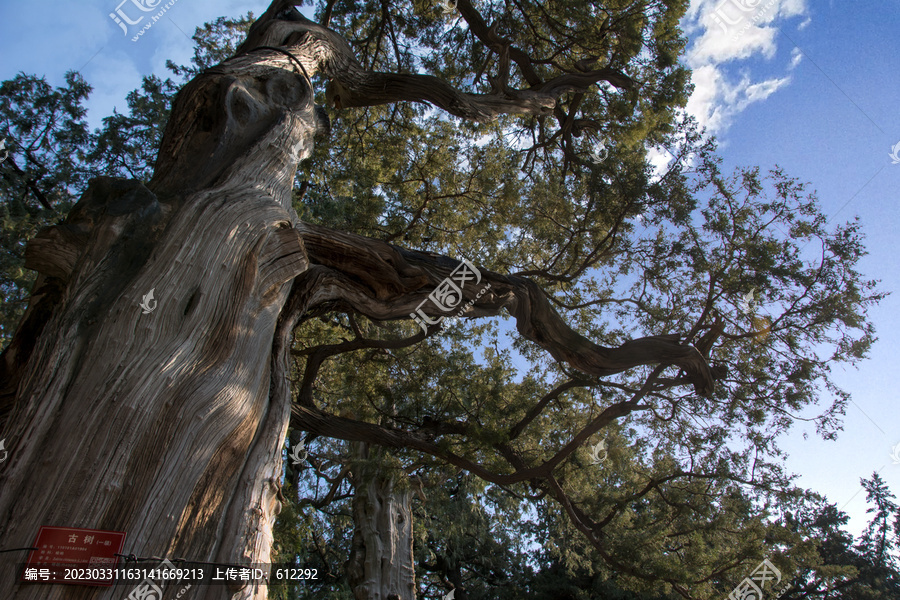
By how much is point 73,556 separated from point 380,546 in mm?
6869

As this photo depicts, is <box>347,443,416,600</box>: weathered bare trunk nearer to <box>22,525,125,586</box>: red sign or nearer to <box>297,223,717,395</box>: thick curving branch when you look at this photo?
<box>297,223,717,395</box>: thick curving branch

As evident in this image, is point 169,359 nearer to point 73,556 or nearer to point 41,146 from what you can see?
point 73,556

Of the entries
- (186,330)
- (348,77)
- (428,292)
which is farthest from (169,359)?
(348,77)

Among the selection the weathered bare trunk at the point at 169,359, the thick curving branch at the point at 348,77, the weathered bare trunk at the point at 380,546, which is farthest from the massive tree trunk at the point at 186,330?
the weathered bare trunk at the point at 380,546

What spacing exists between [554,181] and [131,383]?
7.32 metres

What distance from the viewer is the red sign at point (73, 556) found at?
1.71m

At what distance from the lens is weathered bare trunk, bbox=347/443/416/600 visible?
7.62 m

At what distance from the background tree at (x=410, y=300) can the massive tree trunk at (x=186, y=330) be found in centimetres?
1

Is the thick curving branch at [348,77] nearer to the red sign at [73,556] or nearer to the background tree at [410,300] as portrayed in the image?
the background tree at [410,300]

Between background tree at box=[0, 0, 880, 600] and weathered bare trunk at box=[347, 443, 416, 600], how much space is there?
22cm

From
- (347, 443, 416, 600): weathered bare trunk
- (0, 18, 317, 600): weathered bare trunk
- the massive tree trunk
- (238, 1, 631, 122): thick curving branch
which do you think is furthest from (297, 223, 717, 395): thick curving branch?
(347, 443, 416, 600): weathered bare trunk

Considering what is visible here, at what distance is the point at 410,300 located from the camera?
158 inches

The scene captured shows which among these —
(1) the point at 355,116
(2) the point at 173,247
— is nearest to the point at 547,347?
(2) the point at 173,247

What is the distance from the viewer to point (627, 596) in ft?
48.6
